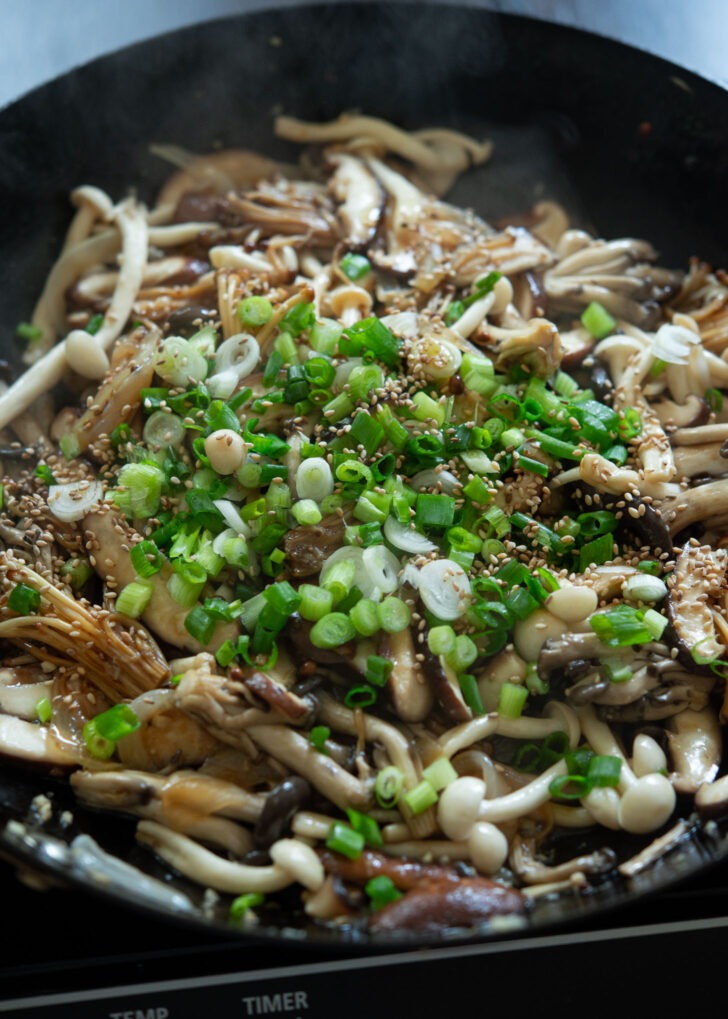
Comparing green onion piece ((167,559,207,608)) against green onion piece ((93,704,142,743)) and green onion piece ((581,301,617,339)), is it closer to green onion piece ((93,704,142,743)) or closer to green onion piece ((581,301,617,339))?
green onion piece ((93,704,142,743))

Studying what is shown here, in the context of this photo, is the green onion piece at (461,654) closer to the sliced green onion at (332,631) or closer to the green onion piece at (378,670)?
the green onion piece at (378,670)

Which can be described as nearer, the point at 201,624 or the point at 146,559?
the point at 201,624

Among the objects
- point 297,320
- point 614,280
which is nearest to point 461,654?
point 297,320

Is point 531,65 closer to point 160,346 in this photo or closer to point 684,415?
point 684,415

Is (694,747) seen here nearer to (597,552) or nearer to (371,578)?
(597,552)

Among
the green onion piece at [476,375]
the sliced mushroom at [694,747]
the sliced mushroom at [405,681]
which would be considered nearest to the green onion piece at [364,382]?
the green onion piece at [476,375]

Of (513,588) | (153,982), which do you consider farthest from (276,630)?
(153,982)

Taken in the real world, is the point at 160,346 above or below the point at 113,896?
above
